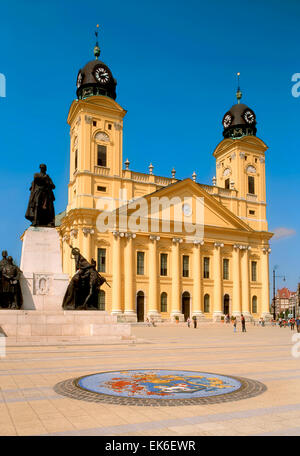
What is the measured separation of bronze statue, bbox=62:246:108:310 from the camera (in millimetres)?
18781

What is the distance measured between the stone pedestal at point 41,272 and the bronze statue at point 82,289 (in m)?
0.33

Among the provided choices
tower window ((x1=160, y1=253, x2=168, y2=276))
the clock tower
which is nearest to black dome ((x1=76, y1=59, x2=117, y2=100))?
the clock tower

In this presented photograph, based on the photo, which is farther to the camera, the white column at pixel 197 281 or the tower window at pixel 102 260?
the white column at pixel 197 281

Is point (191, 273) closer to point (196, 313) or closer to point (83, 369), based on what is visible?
point (196, 313)

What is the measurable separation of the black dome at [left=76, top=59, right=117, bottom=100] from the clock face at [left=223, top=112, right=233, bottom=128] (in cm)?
1923

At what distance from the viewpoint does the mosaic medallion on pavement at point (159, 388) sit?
7141 mm

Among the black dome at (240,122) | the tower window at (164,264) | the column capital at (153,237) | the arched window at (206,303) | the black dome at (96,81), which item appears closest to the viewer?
the column capital at (153,237)

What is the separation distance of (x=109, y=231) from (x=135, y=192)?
20.6ft

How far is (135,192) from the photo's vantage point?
174 ft

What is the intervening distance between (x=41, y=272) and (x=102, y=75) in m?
42.2

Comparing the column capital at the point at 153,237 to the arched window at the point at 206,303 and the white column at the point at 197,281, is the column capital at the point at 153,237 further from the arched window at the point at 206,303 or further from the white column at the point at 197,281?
the arched window at the point at 206,303

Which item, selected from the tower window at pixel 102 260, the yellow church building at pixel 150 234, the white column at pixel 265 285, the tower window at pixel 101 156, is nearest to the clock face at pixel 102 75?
the yellow church building at pixel 150 234

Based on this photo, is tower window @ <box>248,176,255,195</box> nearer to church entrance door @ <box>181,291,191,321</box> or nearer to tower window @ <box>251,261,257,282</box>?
tower window @ <box>251,261,257,282</box>

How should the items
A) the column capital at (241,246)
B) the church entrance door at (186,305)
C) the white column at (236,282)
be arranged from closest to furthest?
the church entrance door at (186,305) → the white column at (236,282) → the column capital at (241,246)
